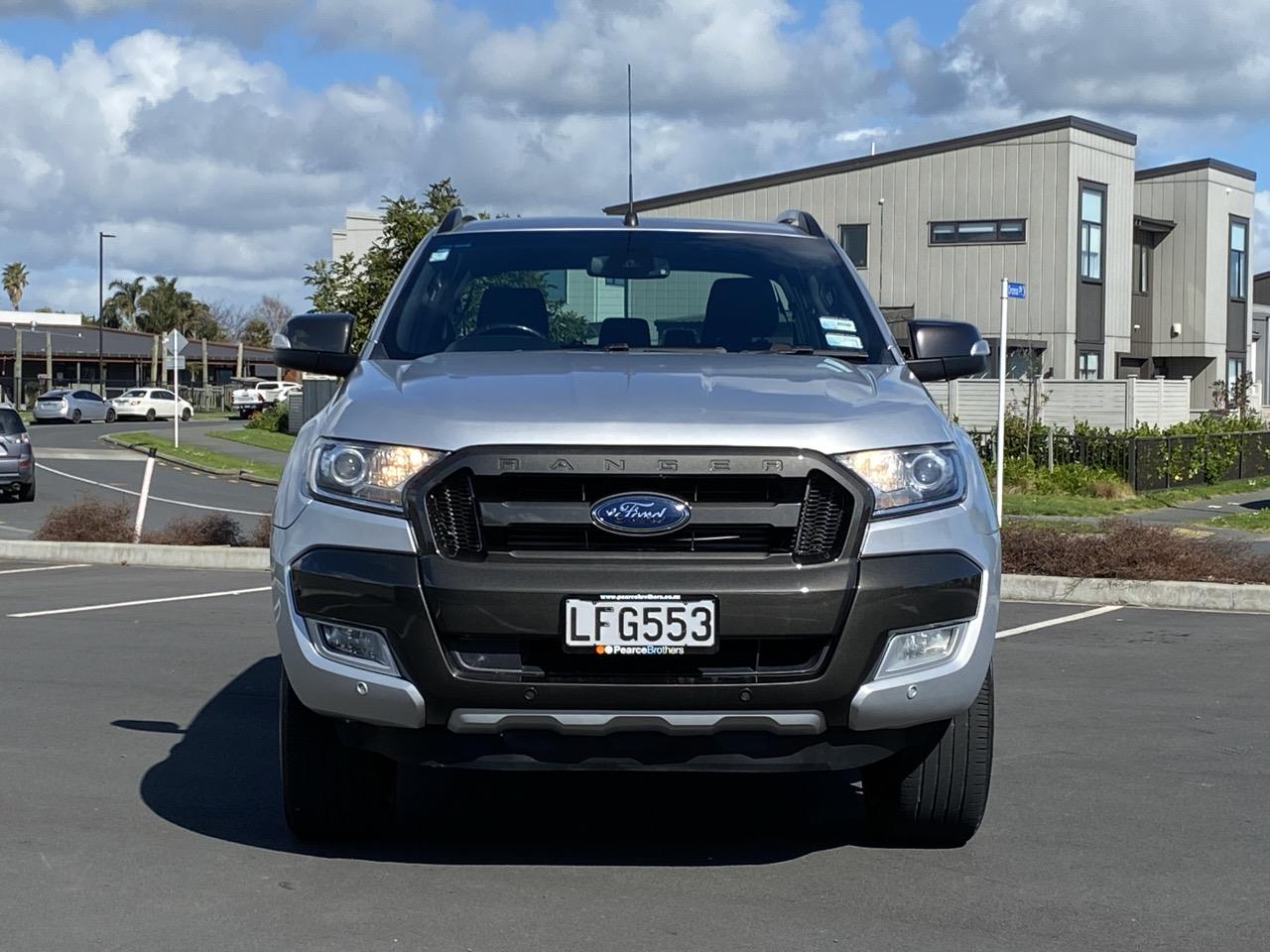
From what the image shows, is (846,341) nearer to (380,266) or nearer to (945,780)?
(945,780)

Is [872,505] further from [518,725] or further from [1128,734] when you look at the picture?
[1128,734]

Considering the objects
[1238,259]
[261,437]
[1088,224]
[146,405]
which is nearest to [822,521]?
[1088,224]

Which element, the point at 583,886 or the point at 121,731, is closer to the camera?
the point at 583,886

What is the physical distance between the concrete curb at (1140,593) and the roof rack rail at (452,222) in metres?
6.38

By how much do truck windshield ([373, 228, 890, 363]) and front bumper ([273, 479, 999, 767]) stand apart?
1.33 meters

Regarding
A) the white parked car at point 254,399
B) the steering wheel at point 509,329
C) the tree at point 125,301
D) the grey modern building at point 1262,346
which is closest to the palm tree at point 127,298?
the tree at point 125,301

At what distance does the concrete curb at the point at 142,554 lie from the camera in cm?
1462

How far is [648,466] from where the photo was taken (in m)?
4.32

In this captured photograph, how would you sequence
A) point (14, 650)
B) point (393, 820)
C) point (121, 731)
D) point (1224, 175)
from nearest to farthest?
1. point (393, 820)
2. point (121, 731)
3. point (14, 650)
4. point (1224, 175)

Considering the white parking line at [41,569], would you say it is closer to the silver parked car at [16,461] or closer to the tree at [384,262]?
the silver parked car at [16,461]

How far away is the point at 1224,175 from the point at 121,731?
42251mm

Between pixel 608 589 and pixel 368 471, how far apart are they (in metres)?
0.72

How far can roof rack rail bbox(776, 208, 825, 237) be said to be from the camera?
260 inches

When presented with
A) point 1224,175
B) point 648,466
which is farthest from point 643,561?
point 1224,175
